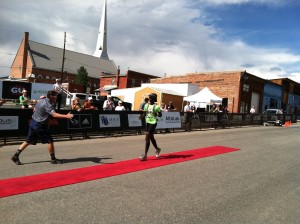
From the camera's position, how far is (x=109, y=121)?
46.2ft

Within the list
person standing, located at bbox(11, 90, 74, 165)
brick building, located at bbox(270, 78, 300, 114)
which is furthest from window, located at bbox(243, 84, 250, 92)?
person standing, located at bbox(11, 90, 74, 165)

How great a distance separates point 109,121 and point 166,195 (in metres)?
8.91

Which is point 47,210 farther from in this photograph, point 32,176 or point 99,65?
point 99,65

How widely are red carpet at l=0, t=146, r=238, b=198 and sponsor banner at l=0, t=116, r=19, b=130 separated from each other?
4656 mm

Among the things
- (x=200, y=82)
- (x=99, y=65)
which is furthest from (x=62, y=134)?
(x=99, y=65)

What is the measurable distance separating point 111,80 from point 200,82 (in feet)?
96.3

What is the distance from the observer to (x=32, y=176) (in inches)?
250

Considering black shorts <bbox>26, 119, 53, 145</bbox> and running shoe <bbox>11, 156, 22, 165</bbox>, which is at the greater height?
black shorts <bbox>26, 119, 53, 145</bbox>

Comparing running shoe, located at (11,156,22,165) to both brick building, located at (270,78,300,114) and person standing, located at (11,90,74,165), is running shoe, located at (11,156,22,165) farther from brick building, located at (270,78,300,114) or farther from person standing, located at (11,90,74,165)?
brick building, located at (270,78,300,114)

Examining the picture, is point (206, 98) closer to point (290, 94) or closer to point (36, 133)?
point (36, 133)

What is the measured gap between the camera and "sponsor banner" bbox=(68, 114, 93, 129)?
40.9 ft

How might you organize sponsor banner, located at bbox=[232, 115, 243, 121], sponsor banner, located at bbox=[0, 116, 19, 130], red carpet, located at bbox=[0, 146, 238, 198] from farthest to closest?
sponsor banner, located at bbox=[232, 115, 243, 121] → sponsor banner, located at bbox=[0, 116, 19, 130] → red carpet, located at bbox=[0, 146, 238, 198]

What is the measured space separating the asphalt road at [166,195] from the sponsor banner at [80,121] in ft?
11.0

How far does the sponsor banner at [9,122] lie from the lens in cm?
1038
